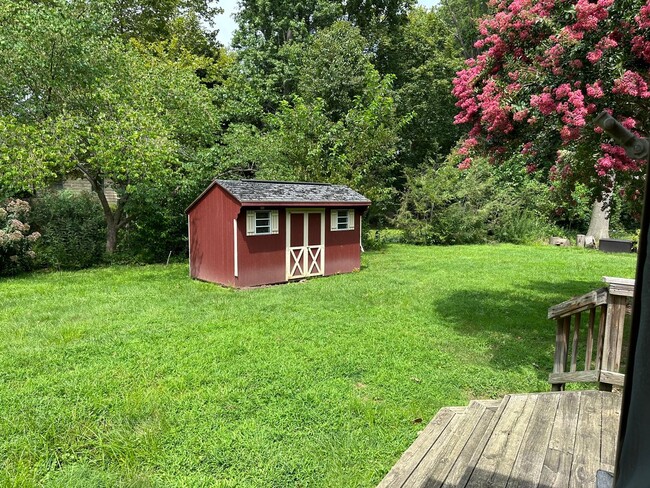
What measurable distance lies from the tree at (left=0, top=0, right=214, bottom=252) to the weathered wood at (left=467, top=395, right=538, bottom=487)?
9556 millimetres

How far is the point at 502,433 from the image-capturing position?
120 inches

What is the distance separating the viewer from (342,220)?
12.1m

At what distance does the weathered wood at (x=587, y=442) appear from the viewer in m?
2.47

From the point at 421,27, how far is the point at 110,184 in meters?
19.8

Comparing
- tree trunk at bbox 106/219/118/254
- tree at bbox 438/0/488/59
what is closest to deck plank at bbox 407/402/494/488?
tree trunk at bbox 106/219/118/254

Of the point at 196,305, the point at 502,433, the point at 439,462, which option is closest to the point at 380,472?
the point at 439,462

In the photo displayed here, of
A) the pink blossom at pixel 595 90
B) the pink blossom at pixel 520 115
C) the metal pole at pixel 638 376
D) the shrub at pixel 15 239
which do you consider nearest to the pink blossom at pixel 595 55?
the pink blossom at pixel 595 90

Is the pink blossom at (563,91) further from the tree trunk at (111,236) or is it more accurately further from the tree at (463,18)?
the tree at (463,18)

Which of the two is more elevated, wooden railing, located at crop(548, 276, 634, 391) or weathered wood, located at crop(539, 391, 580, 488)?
wooden railing, located at crop(548, 276, 634, 391)

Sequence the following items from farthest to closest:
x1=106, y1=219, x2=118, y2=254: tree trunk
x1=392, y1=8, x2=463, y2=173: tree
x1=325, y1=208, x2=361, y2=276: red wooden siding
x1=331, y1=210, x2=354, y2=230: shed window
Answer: x1=392, y1=8, x2=463, y2=173: tree → x1=106, y1=219, x2=118, y2=254: tree trunk → x1=331, y1=210, x2=354, y2=230: shed window → x1=325, y1=208, x2=361, y2=276: red wooden siding

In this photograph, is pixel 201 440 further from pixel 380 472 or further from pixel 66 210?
pixel 66 210

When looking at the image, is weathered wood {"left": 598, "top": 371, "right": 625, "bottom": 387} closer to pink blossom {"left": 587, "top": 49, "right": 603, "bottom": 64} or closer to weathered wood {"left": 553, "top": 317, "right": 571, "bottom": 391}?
weathered wood {"left": 553, "top": 317, "right": 571, "bottom": 391}

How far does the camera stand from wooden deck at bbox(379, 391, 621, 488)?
253 cm

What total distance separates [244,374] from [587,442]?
3303 millimetres
